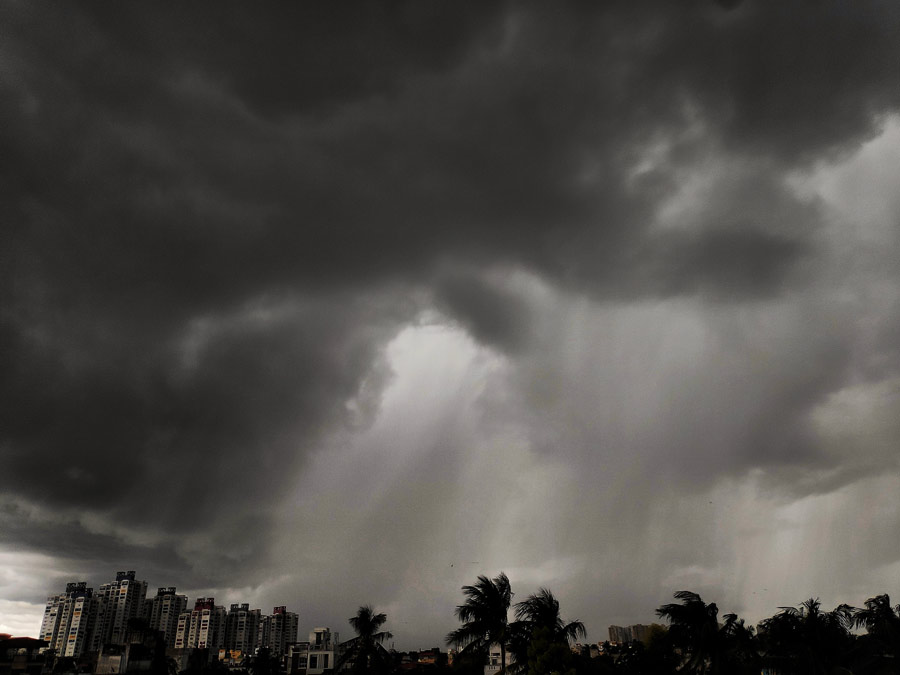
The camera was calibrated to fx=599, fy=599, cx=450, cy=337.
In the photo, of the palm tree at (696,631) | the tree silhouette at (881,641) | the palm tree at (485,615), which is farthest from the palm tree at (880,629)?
the palm tree at (485,615)

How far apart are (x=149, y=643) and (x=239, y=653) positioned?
204ft

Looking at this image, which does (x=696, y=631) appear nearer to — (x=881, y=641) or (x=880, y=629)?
(x=881, y=641)

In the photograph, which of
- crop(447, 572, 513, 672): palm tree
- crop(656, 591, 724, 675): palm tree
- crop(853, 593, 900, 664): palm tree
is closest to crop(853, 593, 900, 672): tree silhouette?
crop(853, 593, 900, 664): palm tree

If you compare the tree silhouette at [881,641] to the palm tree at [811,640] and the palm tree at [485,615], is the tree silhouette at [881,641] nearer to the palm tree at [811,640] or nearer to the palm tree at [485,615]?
the palm tree at [811,640]

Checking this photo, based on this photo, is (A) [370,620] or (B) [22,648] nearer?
(A) [370,620]

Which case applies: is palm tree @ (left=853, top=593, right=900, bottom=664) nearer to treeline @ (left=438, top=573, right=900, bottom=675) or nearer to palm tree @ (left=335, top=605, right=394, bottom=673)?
treeline @ (left=438, top=573, right=900, bottom=675)

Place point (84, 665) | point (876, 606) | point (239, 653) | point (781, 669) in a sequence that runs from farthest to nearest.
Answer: point (239, 653) < point (84, 665) < point (876, 606) < point (781, 669)

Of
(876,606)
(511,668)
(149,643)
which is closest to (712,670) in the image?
(511,668)

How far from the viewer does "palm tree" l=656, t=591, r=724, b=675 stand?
124ft

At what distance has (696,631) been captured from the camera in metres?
39.1

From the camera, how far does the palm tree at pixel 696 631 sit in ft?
124

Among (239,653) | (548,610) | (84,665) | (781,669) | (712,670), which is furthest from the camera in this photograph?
(239,653)

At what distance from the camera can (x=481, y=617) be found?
137 feet

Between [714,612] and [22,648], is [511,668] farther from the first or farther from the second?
[22,648]
